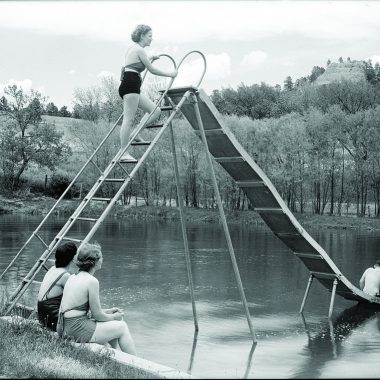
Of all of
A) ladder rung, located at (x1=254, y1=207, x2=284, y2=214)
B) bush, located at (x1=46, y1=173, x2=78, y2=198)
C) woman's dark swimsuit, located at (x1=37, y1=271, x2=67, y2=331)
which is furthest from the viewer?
bush, located at (x1=46, y1=173, x2=78, y2=198)

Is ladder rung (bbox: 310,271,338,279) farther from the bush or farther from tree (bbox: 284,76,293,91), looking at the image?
tree (bbox: 284,76,293,91)

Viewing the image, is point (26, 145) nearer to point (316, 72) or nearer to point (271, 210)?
point (271, 210)

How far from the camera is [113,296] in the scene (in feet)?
58.7

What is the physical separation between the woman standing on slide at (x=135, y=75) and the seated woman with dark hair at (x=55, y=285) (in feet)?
6.83

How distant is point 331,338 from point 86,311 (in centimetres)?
624

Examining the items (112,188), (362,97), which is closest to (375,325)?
(112,188)

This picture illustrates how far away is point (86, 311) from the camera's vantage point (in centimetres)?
884

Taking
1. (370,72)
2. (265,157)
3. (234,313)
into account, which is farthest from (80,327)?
(370,72)

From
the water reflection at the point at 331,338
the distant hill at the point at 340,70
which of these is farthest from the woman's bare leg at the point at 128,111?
the distant hill at the point at 340,70

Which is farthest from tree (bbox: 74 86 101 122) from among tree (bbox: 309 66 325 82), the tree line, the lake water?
tree (bbox: 309 66 325 82)

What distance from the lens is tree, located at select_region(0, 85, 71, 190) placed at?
75.8m

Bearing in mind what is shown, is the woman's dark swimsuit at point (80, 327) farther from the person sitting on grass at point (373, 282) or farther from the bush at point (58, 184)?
the bush at point (58, 184)

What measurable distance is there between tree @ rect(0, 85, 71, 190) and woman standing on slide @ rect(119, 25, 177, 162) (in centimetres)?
6574

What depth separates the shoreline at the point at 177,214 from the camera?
55.3 meters
